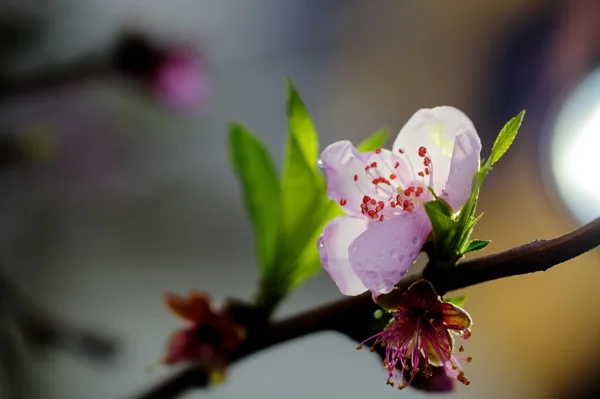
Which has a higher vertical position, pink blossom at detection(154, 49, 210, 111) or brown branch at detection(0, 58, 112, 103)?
brown branch at detection(0, 58, 112, 103)

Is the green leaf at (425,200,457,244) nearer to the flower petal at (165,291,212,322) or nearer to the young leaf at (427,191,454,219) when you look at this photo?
the young leaf at (427,191,454,219)

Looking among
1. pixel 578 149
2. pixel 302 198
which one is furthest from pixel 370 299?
pixel 578 149

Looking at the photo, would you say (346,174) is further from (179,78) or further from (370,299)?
(179,78)

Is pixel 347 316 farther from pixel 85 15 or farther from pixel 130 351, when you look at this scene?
pixel 85 15

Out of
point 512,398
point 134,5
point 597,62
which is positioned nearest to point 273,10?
point 134,5

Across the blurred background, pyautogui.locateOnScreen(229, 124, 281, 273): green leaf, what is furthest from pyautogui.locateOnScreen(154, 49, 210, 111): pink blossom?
pyautogui.locateOnScreen(229, 124, 281, 273): green leaf

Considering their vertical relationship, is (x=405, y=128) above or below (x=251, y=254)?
above

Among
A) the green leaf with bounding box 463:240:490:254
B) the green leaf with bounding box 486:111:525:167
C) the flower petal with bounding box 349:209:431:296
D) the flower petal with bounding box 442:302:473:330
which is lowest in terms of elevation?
the flower petal with bounding box 442:302:473:330
